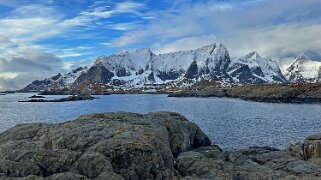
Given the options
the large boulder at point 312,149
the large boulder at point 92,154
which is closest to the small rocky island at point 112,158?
the large boulder at point 92,154

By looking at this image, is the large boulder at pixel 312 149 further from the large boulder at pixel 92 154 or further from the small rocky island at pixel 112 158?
the large boulder at pixel 92 154

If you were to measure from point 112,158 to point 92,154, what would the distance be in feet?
3.86

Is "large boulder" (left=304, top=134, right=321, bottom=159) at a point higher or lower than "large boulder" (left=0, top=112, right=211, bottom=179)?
lower

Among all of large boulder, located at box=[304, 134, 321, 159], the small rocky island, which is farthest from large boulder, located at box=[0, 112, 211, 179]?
large boulder, located at box=[304, 134, 321, 159]

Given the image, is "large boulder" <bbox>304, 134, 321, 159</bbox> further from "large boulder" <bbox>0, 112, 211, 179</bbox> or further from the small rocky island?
"large boulder" <bbox>0, 112, 211, 179</bbox>

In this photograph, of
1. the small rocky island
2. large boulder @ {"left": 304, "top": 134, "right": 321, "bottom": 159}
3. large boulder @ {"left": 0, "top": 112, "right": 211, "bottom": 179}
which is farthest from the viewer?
large boulder @ {"left": 304, "top": 134, "right": 321, "bottom": 159}

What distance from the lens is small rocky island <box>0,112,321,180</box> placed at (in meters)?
20.8

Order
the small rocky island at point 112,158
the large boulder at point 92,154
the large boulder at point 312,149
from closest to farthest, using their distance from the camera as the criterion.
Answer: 1. the large boulder at point 92,154
2. the small rocky island at point 112,158
3. the large boulder at point 312,149

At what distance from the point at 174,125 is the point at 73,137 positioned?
40.4 ft

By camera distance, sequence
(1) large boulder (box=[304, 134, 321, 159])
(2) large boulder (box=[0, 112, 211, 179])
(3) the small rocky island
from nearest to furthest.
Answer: (2) large boulder (box=[0, 112, 211, 179]), (3) the small rocky island, (1) large boulder (box=[304, 134, 321, 159])

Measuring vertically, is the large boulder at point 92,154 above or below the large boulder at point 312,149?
above

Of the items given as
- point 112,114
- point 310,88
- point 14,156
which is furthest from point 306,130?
point 310,88

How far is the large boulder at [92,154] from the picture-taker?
806 inches

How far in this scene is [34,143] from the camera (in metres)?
26.2
